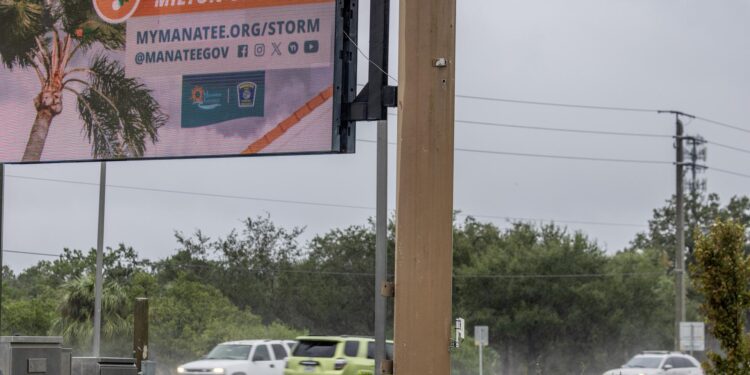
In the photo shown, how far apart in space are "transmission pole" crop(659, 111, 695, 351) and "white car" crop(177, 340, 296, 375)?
21885 mm

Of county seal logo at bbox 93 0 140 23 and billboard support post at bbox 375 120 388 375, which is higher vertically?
county seal logo at bbox 93 0 140 23

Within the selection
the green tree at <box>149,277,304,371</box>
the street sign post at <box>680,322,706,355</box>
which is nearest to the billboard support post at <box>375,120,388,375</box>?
the street sign post at <box>680,322,706,355</box>

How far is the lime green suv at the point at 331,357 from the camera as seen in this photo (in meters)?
28.6

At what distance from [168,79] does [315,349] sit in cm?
1647

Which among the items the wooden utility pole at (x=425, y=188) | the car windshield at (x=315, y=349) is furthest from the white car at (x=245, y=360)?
the wooden utility pole at (x=425, y=188)

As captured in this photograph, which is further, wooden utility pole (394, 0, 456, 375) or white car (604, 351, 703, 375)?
white car (604, 351, 703, 375)

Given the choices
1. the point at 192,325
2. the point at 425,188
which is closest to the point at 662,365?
the point at 192,325

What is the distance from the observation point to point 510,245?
216 feet

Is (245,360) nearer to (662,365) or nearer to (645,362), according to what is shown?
(662,365)

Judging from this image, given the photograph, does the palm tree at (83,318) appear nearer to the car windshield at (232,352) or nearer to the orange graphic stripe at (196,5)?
the car windshield at (232,352)

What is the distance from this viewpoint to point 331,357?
28922mm

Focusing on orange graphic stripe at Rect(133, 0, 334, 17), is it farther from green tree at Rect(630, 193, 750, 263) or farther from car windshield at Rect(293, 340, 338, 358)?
green tree at Rect(630, 193, 750, 263)

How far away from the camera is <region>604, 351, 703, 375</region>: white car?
1545 inches

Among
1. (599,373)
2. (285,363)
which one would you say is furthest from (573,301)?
(285,363)
